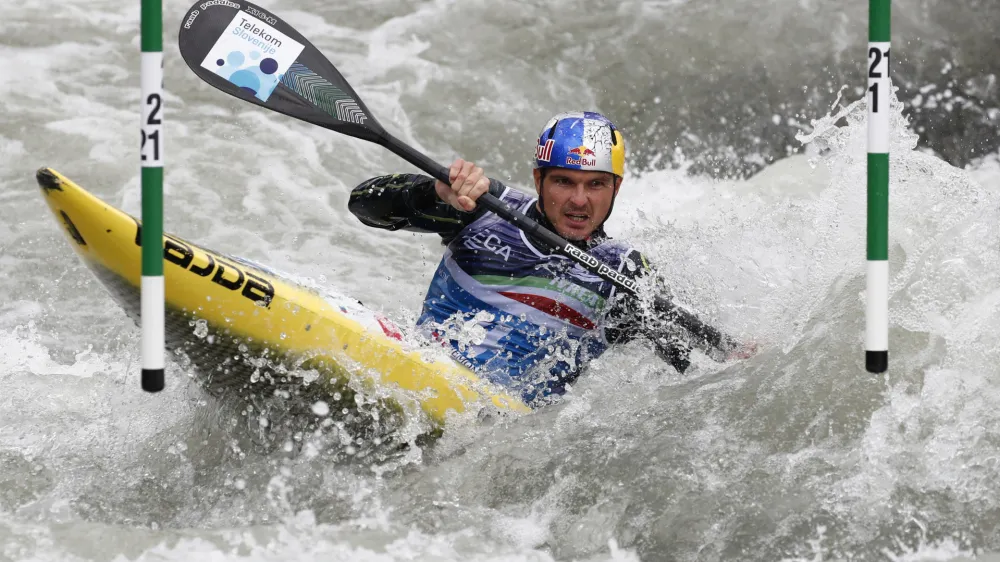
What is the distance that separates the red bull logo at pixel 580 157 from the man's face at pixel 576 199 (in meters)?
0.04

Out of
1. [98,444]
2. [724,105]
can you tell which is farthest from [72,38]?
[98,444]

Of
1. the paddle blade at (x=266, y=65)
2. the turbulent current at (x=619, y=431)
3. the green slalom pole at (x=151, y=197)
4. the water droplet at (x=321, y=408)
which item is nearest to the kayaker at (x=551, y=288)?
the turbulent current at (x=619, y=431)

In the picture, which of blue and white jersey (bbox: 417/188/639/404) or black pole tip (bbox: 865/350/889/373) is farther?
blue and white jersey (bbox: 417/188/639/404)

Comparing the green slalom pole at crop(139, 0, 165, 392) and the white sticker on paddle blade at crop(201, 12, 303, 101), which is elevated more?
the white sticker on paddle blade at crop(201, 12, 303, 101)

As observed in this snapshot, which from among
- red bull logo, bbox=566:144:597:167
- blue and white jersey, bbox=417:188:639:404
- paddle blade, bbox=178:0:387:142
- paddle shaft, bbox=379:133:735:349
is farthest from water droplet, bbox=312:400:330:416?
red bull logo, bbox=566:144:597:167

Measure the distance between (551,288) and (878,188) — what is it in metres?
1.28

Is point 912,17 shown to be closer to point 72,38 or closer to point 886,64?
point 72,38

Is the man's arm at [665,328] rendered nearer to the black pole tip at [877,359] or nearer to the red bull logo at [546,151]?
the red bull logo at [546,151]

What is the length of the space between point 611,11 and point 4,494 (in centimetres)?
649

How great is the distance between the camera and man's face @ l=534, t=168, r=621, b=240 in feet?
13.1

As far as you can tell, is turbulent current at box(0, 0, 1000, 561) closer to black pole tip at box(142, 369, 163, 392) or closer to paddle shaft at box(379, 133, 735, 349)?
paddle shaft at box(379, 133, 735, 349)

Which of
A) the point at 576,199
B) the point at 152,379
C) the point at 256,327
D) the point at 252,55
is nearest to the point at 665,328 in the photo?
the point at 576,199

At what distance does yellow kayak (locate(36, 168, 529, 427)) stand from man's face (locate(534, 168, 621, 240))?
1.93 feet

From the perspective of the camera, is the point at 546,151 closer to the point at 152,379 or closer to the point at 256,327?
the point at 256,327
